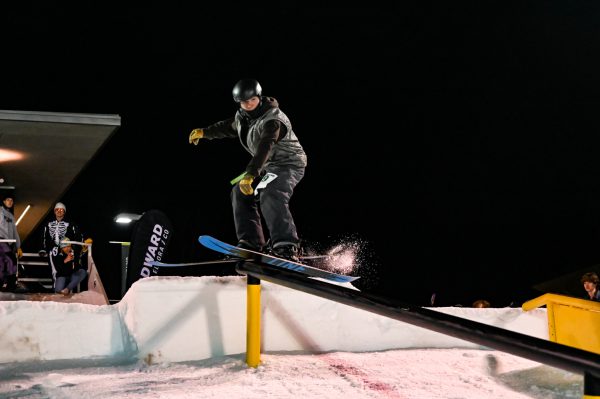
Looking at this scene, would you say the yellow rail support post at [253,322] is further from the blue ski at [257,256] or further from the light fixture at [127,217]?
the light fixture at [127,217]

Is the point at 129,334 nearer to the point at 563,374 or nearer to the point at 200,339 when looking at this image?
the point at 200,339

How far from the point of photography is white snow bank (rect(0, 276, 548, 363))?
360cm

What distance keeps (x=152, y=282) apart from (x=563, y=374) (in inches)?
105

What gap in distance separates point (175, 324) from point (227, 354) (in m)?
0.40

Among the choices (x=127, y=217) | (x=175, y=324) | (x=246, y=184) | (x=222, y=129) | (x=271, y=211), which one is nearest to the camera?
(x=175, y=324)

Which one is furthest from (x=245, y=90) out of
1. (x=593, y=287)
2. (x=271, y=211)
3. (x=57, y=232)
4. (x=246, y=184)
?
(x=57, y=232)

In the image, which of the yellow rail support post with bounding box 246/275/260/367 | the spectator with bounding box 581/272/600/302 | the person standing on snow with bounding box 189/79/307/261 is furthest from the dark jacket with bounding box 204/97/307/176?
the spectator with bounding box 581/272/600/302

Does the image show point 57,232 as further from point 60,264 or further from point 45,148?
point 45,148

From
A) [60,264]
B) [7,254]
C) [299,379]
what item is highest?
[7,254]

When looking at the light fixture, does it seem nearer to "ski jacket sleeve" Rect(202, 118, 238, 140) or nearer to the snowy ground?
"ski jacket sleeve" Rect(202, 118, 238, 140)

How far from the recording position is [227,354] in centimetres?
381

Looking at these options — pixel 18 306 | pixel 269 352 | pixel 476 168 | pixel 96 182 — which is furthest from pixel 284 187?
pixel 476 168

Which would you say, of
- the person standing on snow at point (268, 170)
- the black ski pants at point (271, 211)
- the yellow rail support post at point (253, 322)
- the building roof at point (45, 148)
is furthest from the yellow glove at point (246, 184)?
the building roof at point (45, 148)

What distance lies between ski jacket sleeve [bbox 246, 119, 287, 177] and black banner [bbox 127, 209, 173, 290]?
346cm
